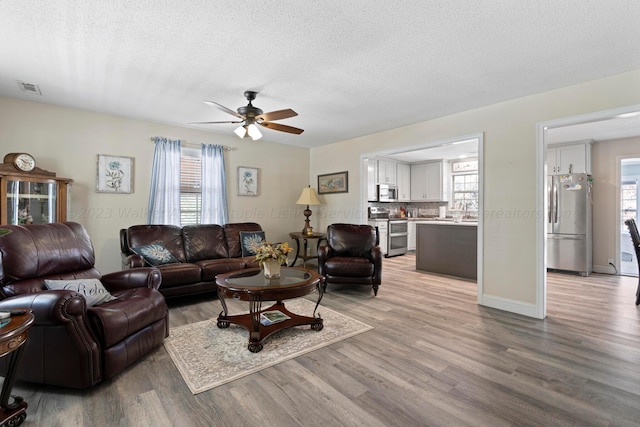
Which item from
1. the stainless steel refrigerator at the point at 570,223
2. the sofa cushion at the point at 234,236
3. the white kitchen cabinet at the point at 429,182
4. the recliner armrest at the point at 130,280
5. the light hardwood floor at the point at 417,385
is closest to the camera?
the light hardwood floor at the point at 417,385

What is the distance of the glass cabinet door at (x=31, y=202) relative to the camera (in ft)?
10.6

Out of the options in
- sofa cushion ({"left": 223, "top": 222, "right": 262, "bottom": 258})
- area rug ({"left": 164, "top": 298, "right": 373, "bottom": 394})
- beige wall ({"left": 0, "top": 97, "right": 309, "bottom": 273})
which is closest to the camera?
area rug ({"left": 164, "top": 298, "right": 373, "bottom": 394})

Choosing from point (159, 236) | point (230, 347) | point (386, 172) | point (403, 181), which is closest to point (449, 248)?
point (386, 172)

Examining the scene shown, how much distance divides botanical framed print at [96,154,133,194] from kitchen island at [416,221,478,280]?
488 cm

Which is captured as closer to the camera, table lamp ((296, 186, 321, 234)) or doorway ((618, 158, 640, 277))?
table lamp ((296, 186, 321, 234))

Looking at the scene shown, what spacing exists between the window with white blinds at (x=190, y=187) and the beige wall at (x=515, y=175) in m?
4.04

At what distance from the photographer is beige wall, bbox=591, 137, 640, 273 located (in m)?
5.36

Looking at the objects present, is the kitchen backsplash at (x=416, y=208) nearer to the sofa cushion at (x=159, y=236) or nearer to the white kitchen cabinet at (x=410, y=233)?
the white kitchen cabinet at (x=410, y=233)

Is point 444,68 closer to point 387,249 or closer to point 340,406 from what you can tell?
point 340,406

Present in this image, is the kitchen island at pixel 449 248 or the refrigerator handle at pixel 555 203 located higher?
the refrigerator handle at pixel 555 203

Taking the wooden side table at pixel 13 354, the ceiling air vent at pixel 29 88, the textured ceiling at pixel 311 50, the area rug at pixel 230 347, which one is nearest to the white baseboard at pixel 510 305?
the area rug at pixel 230 347

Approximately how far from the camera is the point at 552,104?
10.6ft

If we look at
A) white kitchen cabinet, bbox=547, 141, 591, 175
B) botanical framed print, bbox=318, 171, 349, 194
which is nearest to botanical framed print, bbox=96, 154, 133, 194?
botanical framed print, bbox=318, 171, 349, 194

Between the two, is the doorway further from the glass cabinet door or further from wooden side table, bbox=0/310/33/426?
the glass cabinet door
